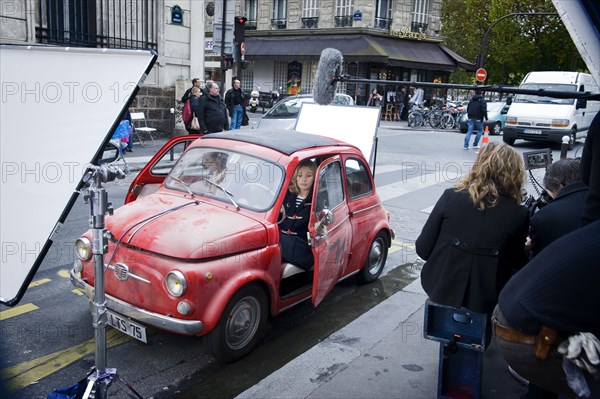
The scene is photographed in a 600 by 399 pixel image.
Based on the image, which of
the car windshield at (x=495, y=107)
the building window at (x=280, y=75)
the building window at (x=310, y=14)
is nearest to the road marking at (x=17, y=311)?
the car windshield at (x=495, y=107)

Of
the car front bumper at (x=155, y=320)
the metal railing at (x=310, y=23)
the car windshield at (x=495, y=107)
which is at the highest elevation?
the metal railing at (x=310, y=23)

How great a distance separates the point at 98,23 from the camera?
14812 millimetres

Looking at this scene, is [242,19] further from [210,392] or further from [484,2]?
[484,2]

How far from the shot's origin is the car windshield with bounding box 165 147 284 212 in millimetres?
4848

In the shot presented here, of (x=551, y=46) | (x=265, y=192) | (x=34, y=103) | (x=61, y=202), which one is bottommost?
(x=265, y=192)

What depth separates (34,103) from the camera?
2178 millimetres

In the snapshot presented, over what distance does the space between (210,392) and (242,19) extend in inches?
455

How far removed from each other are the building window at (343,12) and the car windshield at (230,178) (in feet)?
100

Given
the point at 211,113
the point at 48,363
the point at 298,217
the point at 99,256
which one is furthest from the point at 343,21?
the point at 99,256

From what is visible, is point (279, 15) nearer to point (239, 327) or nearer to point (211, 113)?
point (211, 113)

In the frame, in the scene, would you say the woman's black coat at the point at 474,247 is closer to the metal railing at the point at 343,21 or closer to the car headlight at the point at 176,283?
the car headlight at the point at 176,283

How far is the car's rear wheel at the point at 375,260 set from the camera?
20.3 ft

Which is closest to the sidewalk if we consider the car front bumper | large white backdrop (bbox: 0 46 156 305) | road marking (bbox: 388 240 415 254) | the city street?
the city street

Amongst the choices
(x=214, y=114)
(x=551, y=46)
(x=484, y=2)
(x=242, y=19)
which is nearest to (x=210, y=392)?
(x=214, y=114)
